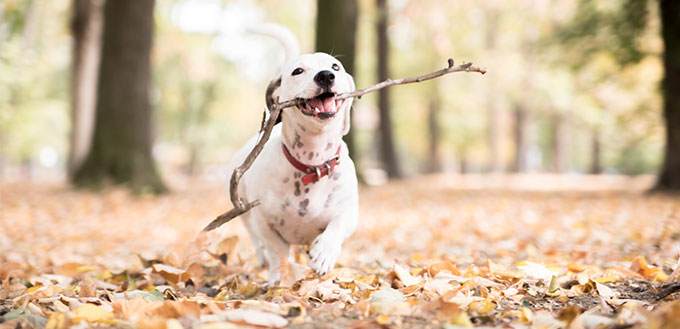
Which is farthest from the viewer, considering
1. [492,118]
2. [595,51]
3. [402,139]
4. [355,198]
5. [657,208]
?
[402,139]

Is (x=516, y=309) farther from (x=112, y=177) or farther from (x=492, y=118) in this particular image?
(x=492, y=118)

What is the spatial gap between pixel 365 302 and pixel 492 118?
80.7ft

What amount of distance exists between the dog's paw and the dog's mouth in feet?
2.13

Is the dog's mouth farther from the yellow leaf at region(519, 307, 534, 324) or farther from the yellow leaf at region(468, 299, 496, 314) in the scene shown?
the yellow leaf at region(519, 307, 534, 324)

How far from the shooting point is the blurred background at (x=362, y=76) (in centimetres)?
958

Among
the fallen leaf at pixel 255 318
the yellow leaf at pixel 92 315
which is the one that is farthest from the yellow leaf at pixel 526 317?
the yellow leaf at pixel 92 315

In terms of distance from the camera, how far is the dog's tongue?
2.79m

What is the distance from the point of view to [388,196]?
10602 mm

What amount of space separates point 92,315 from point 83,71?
14590 mm

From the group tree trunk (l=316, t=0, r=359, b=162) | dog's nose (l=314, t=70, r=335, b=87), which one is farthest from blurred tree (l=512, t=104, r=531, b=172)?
dog's nose (l=314, t=70, r=335, b=87)

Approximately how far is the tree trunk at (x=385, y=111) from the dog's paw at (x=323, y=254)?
14.0 metres

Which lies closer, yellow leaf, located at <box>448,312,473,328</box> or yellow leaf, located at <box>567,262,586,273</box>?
yellow leaf, located at <box>448,312,473,328</box>

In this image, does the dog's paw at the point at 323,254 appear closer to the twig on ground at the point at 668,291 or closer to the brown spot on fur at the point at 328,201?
the brown spot on fur at the point at 328,201

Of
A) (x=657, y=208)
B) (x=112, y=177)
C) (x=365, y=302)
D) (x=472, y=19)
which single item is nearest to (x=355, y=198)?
(x=365, y=302)
